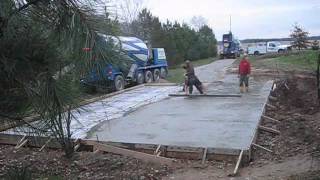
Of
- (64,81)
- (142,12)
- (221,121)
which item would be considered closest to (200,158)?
(221,121)

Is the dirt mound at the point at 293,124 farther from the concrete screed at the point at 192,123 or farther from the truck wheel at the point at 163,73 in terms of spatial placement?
the truck wheel at the point at 163,73

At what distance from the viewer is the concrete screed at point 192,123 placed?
458 inches

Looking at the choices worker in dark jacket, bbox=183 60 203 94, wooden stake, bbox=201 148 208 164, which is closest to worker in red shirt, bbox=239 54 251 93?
worker in dark jacket, bbox=183 60 203 94

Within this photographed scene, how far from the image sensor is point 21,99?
4070mm

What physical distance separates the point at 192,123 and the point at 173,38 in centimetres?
3834

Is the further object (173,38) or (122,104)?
(173,38)

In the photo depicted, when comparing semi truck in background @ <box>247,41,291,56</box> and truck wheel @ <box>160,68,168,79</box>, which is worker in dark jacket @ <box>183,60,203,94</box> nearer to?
truck wheel @ <box>160,68,168,79</box>

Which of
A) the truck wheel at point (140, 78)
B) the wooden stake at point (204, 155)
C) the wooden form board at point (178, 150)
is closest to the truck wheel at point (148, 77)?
the truck wheel at point (140, 78)

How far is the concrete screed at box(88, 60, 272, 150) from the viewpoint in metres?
11.6

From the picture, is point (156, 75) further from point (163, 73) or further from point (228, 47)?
point (228, 47)

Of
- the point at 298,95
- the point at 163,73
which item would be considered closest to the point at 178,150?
the point at 298,95

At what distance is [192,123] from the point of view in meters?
13.9

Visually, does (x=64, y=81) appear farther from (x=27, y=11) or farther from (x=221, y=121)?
(x=221, y=121)

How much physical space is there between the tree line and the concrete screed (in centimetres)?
2018
